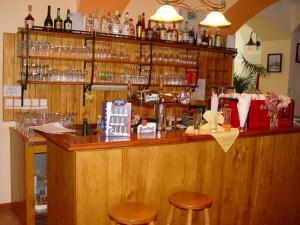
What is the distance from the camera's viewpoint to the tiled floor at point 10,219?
12.1ft

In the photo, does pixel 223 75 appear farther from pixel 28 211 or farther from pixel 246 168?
pixel 28 211

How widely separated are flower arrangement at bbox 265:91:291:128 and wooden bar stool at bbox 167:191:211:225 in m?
1.26

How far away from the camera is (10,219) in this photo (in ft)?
12.4

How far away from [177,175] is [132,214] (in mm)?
667

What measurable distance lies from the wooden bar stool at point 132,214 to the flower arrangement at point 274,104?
168 centimetres

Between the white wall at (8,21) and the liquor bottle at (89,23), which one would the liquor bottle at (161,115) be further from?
the white wall at (8,21)

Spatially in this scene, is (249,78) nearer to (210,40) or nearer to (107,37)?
(210,40)

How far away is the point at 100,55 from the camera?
4.27m

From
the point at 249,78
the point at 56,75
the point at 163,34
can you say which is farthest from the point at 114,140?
the point at 249,78

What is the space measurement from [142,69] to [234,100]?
1929 mm

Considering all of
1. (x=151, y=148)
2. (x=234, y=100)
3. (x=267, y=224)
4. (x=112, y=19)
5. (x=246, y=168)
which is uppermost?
(x=112, y=19)

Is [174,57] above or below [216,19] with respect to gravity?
below

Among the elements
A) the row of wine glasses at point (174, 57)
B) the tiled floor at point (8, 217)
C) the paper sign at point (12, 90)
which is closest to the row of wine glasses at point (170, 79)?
the row of wine glasses at point (174, 57)

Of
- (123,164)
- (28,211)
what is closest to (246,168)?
(123,164)
